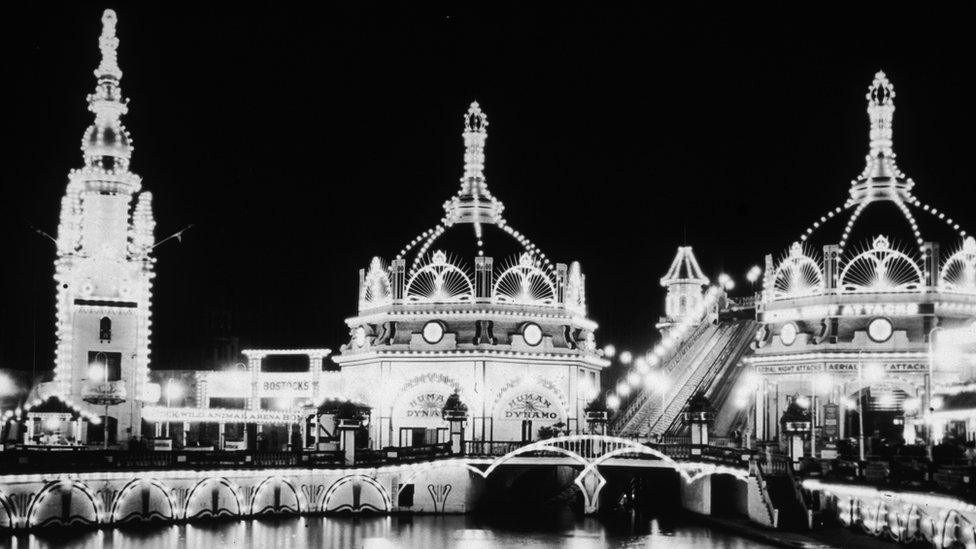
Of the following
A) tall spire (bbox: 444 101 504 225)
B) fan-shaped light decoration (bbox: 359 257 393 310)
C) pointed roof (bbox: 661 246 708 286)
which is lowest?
fan-shaped light decoration (bbox: 359 257 393 310)

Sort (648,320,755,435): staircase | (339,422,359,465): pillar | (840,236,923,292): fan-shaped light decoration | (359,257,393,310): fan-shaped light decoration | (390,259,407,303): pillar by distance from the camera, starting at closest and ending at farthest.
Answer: (339,422,359,465): pillar
(840,236,923,292): fan-shaped light decoration
(648,320,755,435): staircase
(390,259,407,303): pillar
(359,257,393,310): fan-shaped light decoration

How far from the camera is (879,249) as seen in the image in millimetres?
70250

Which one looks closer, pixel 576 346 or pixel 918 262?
pixel 918 262

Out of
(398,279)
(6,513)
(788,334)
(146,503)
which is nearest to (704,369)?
(788,334)

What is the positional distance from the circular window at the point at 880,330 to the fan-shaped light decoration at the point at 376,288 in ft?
76.1

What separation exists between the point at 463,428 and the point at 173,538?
20400mm

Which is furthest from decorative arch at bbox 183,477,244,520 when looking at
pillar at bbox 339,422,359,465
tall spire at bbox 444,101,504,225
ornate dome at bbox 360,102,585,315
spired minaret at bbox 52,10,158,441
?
tall spire at bbox 444,101,504,225

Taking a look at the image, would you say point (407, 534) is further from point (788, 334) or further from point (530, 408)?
point (788, 334)

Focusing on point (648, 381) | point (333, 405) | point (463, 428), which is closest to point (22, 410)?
point (333, 405)

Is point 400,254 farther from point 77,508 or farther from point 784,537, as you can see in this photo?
point 784,537

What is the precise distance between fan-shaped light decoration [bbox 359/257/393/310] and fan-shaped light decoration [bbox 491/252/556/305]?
5.60 metres

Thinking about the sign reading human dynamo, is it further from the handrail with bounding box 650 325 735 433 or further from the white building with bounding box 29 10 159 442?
the white building with bounding box 29 10 159 442

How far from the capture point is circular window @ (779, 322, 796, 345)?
7081 cm

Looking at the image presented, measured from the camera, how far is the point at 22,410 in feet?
206
